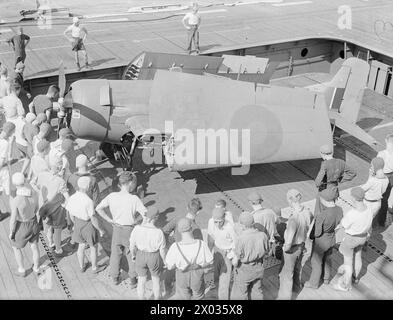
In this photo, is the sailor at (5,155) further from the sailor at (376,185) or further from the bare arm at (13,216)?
the sailor at (376,185)

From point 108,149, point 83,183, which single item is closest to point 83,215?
point 83,183

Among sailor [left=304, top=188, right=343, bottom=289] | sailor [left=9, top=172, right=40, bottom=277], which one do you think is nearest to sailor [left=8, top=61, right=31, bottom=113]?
sailor [left=9, top=172, right=40, bottom=277]

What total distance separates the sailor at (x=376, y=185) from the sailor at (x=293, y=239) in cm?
156

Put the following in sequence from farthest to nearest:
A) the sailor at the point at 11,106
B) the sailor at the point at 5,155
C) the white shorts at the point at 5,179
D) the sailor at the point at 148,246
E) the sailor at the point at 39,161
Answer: the sailor at the point at 11,106 < the white shorts at the point at 5,179 < the sailor at the point at 5,155 < the sailor at the point at 39,161 < the sailor at the point at 148,246

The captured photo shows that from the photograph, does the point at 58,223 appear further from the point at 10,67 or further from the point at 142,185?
the point at 10,67

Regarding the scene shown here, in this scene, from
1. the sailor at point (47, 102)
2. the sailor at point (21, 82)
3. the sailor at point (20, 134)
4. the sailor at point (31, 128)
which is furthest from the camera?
the sailor at point (21, 82)

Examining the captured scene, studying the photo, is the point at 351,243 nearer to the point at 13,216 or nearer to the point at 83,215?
the point at 83,215

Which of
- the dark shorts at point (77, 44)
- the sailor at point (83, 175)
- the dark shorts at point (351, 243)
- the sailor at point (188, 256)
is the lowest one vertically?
the dark shorts at point (351, 243)

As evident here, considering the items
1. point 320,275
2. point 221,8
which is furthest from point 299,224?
point 221,8

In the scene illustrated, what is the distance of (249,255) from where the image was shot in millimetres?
5801

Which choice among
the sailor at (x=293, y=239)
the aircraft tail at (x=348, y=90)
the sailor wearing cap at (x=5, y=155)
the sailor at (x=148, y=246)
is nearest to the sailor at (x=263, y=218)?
the sailor at (x=293, y=239)

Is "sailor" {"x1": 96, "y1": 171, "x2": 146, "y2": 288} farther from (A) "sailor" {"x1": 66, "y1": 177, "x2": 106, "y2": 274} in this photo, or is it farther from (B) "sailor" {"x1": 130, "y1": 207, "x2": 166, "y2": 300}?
(B) "sailor" {"x1": 130, "y1": 207, "x2": 166, "y2": 300}

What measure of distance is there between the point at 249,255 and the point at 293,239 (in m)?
0.70

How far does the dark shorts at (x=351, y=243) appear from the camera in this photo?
6.43 meters
